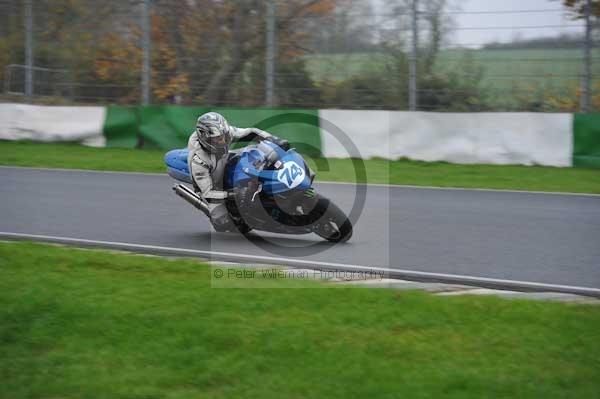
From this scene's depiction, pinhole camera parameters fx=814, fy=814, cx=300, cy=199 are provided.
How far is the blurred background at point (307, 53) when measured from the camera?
47.6ft

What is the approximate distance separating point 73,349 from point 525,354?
2.73 meters

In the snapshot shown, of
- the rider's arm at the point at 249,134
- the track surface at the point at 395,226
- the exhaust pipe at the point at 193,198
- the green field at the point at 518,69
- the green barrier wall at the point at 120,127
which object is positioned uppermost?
the green field at the point at 518,69

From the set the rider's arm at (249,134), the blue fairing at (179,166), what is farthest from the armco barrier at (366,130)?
→ the blue fairing at (179,166)

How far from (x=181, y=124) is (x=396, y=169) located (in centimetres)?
479

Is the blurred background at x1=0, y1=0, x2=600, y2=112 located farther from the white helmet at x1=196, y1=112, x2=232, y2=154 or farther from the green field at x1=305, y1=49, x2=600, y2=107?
the white helmet at x1=196, y1=112, x2=232, y2=154

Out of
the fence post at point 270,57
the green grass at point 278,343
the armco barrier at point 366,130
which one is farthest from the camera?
the fence post at point 270,57

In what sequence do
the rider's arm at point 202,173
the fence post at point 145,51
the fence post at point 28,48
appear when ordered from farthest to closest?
1. the fence post at point 28,48
2. the fence post at point 145,51
3. the rider's arm at point 202,173

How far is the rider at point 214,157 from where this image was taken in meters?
7.94

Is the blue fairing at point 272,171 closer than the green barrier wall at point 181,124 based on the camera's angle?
Yes

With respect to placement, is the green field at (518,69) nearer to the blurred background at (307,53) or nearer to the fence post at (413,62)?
the blurred background at (307,53)

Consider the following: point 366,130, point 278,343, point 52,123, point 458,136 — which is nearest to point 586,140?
point 458,136

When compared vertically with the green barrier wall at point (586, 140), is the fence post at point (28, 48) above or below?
above

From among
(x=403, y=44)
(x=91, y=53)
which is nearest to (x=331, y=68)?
(x=403, y=44)

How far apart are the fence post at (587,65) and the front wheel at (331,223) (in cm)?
778
